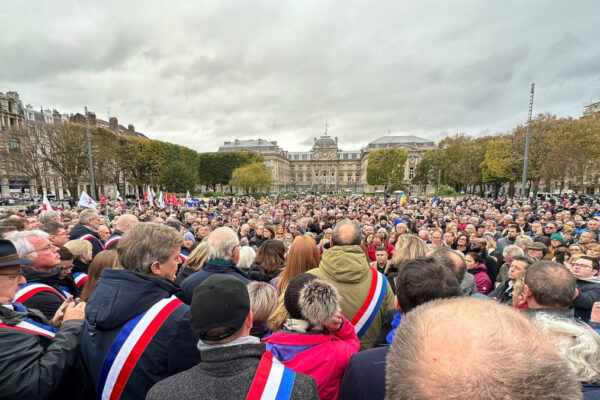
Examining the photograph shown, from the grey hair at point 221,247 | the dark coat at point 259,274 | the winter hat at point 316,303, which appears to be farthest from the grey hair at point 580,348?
the dark coat at point 259,274

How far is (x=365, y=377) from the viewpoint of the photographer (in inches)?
62.7

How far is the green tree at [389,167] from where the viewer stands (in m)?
54.5

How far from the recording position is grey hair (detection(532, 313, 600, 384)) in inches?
53.4

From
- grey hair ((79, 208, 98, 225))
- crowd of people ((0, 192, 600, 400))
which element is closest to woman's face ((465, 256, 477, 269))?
crowd of people ((0, 192, 600, 400))

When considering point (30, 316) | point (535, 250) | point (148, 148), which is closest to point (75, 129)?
point (148, 148)

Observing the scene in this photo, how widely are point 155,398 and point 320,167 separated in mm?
96888

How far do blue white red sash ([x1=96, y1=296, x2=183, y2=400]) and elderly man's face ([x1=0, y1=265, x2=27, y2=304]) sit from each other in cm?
83

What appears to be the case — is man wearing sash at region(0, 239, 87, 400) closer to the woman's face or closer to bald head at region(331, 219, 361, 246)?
bald head at region(331, 219, 361, 246)

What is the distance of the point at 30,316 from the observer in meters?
2.03

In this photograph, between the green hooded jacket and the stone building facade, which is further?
the stone building facade

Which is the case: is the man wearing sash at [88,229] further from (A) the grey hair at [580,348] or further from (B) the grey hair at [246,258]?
(A) the grey hair at [580,348]

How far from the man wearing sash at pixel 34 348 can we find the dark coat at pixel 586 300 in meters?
4.65

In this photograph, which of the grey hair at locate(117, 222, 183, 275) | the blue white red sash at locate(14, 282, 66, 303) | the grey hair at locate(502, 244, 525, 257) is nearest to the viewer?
the grey hair at locate(117, 222, 183, 275)

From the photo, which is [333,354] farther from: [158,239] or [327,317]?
[158,239]
